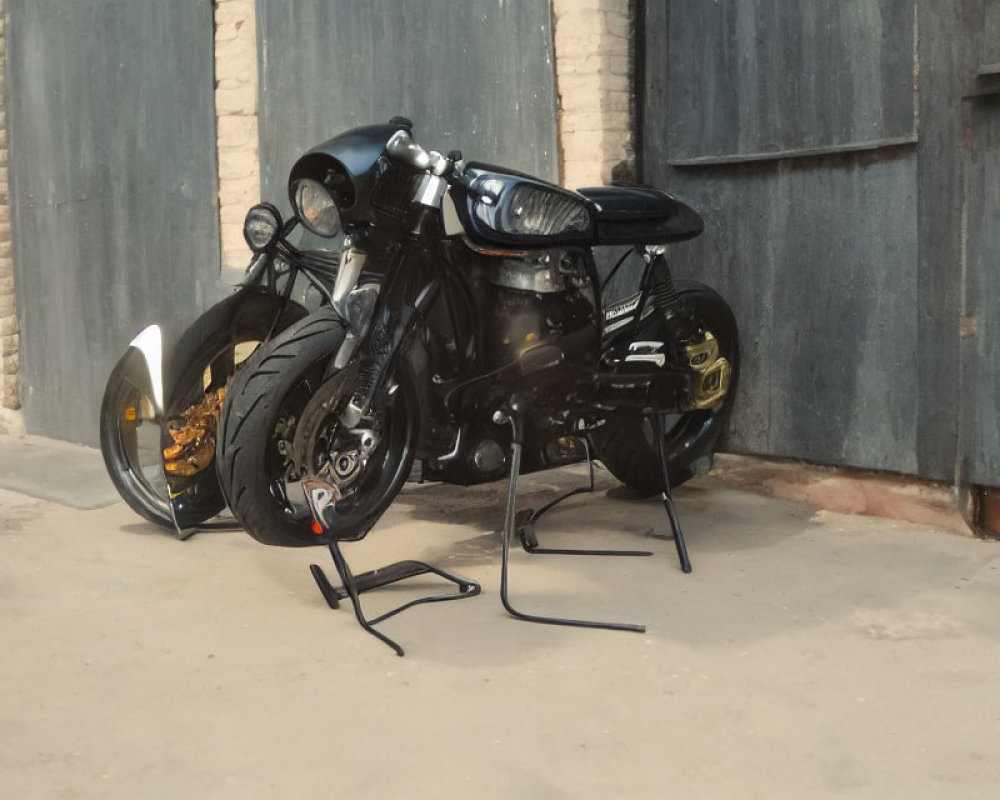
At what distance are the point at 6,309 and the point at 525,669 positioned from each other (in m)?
5.20

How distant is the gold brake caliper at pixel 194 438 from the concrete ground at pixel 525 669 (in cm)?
30

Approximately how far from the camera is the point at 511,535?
466 centimetres

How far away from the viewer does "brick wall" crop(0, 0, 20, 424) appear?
8.05 m

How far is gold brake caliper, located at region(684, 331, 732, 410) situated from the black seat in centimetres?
43

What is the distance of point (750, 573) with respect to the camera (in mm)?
4797

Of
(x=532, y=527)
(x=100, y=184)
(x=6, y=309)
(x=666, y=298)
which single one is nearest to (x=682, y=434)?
(x=666, y=298)

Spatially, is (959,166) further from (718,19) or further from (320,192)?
(320,192)

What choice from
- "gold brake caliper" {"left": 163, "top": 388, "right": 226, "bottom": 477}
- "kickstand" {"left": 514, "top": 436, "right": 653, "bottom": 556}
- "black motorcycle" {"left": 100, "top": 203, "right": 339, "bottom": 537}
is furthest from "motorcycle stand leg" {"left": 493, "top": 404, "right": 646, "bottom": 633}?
"gold brake caliper" {"left": 163, "top": 388, "right": 226, "bottom": 477}

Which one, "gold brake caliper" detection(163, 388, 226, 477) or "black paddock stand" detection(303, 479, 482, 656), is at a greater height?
"gold brake caliper" detection(163, 388, 226, 477)

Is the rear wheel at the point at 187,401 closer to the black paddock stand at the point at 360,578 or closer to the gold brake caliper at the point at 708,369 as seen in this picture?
the black paddock stand at the point at 360,578

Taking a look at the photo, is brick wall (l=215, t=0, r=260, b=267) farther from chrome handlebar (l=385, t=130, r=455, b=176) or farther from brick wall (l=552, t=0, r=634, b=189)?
A: chrome handlebar (l=385, t=130, r=455, b=176)

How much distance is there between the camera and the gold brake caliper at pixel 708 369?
548 cm

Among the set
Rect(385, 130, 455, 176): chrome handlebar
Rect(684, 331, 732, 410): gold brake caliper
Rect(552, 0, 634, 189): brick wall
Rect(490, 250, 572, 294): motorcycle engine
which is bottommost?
Rect(684, 331, 732, 410): gold brake caliper

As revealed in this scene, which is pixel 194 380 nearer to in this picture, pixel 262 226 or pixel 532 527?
pixel 262 226
